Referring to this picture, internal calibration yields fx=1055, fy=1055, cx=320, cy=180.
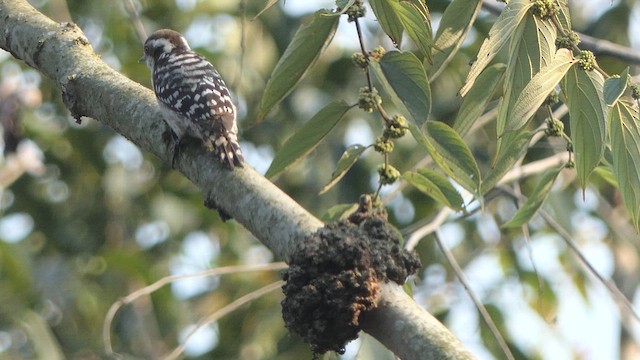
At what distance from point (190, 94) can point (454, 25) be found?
244 cm

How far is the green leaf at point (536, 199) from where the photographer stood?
3113mm

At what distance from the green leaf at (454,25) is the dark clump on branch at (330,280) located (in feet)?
1.66

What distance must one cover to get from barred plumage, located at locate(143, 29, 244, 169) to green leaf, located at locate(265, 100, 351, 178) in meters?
0.22

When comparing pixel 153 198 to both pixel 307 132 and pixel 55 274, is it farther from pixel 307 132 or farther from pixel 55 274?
pixel 307 132

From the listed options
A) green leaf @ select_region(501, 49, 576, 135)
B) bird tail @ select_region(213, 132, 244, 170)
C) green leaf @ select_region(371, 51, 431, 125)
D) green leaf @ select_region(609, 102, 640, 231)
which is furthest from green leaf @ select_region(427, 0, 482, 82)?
bird tail @ select_region(213, 132, 244, 170)

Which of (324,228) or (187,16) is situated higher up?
(187,16)

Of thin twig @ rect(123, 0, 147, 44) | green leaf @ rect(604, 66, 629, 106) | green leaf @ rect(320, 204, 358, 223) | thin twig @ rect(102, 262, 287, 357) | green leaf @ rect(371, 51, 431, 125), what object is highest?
thin twig @ rect(123, 0, 147, 44)

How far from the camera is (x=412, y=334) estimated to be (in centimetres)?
236

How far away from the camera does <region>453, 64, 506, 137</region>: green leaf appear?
2.60 metres

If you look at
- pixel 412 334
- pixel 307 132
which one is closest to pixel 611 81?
pixel 412 334

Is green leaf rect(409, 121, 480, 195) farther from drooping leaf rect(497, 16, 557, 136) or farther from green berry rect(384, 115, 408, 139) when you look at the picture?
drooping leaf rect(497, 16, 557, 136)

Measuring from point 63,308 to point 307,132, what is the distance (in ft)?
16.7

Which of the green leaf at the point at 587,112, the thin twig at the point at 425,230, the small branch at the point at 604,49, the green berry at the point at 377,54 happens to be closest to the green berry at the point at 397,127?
the green berry at the point at 377,54

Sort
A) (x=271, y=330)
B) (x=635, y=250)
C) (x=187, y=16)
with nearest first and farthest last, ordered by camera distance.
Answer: (x=271, y=330) → (x=635, y=250) → (x=187, y=16)
